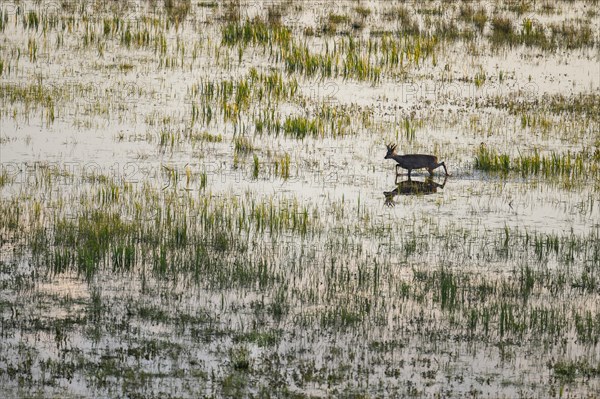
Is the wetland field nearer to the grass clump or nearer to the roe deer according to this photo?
the grass clump

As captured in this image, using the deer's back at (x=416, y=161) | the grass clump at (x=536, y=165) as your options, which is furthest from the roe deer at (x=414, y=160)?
the grass clump at (x=536, y=165)

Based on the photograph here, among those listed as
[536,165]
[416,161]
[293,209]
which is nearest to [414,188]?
[416,161]

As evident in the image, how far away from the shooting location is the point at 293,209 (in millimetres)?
12750

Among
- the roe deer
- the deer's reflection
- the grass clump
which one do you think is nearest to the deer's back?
the roe deer

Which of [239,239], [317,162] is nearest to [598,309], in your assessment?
[239,239]

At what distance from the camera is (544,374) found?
864cm

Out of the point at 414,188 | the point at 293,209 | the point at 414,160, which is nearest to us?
the point at 293,209

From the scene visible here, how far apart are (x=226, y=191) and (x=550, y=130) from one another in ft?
19.1

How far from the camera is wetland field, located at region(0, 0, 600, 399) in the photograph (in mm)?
8711

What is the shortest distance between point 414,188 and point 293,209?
2.18 m

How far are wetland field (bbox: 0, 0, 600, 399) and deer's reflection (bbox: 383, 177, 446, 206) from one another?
0.04 metres

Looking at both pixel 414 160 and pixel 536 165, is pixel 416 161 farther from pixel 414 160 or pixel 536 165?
pixel 536 165

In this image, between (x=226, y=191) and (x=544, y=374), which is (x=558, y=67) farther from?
(x=544, y=374)

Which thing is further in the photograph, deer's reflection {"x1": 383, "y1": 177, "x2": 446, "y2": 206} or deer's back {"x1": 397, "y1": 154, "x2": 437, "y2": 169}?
deer's back {"x1": 397, "y1": 154, "x2": 437, "y2": 169}
